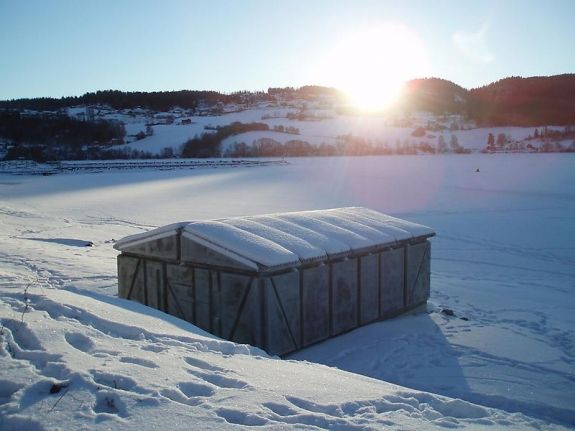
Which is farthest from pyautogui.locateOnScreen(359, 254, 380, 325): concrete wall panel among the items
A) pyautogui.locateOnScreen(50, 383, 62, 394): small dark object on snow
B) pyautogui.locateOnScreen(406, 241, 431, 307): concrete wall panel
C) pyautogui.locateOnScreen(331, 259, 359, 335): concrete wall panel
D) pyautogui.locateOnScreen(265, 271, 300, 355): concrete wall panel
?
pyautogui.locateOnScreen(50, 383, 62, 394): small dark object on snow

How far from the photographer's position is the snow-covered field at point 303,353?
185 inches

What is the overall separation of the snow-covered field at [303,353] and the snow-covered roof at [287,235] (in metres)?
1.83

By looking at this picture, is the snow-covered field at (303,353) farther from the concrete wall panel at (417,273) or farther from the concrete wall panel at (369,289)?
the concrete wall panel at (417,273)

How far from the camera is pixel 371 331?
12.0 m

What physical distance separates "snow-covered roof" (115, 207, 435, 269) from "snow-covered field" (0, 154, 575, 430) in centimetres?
183

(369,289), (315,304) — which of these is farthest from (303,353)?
(369,289)

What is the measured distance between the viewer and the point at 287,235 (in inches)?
441

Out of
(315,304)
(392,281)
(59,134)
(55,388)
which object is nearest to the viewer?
(55,388)

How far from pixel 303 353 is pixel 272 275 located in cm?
183

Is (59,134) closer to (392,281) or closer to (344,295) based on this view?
(392,281)

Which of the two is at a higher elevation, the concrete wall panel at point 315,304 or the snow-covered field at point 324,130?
the snow-covered field at point 324,130

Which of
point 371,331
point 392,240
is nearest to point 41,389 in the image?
point 371,331

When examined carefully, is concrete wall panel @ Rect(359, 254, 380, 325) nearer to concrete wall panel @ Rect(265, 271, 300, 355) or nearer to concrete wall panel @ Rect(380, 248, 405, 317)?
concrete wall panel @ Rect(380, 248, 405, 317)

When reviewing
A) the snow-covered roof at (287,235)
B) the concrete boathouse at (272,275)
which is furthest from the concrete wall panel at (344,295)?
the snow-covered roof at (287,235)
